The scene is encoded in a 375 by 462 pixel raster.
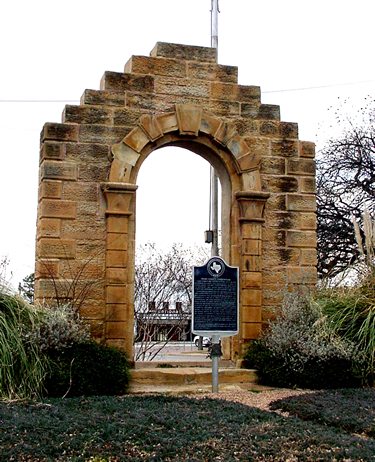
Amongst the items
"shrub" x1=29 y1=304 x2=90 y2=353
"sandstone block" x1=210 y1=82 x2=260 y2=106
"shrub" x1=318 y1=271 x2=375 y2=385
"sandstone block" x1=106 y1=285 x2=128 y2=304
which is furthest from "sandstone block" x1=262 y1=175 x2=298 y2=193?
"shrub" x1=29 y1=304 x2=90 y2=353

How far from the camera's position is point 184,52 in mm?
10484

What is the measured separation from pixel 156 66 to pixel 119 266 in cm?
304

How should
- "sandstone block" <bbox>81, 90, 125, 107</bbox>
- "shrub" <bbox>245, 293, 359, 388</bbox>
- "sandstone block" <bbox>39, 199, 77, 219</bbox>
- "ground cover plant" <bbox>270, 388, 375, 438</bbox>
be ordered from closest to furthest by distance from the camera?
"ground cover plant" <bbox>270, 388, 375, 438</bbox> < "shrub" <bbox>245, 293, 359, 388</bbox> < "sandstone block" <bbox>39, 199, 77, 219</bbox> < "sandstone block" <bbox>81, 90, 125, 107</bbox>

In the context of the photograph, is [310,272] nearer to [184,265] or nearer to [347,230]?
[347,230]

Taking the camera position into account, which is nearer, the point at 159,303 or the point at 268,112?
the point at 268,112

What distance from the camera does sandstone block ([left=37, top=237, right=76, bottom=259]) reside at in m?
9.49

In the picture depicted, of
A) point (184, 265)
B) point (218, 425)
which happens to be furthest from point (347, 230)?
point (218, 425)

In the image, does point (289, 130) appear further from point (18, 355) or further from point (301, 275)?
point (18, 355)

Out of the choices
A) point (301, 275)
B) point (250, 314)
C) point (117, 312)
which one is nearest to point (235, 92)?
point (301, 275)

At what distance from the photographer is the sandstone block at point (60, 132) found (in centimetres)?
966

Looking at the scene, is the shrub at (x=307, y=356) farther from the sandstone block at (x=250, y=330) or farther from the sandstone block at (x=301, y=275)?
the sandstone block at (x=301, y=275)

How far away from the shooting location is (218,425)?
596 cm

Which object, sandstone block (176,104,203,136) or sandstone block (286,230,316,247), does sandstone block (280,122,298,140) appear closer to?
sandstone block (176,104,203,136)

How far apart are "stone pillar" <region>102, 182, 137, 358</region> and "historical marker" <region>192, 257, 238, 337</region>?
3.94 feet
